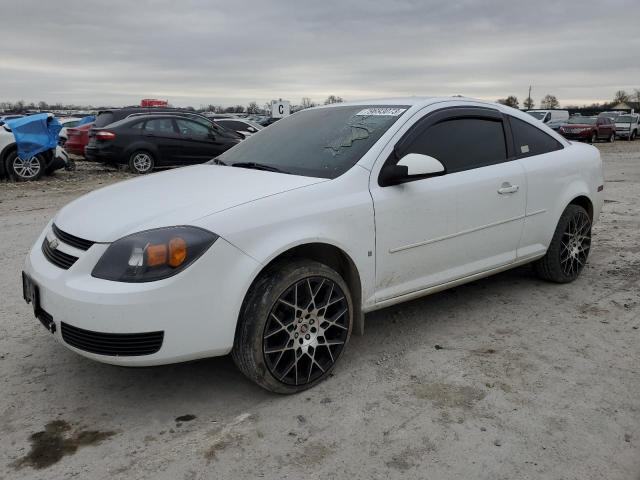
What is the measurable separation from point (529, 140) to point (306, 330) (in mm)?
2564

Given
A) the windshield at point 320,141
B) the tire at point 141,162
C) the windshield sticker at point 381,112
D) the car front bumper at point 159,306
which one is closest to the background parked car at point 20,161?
the tire at point 141,162

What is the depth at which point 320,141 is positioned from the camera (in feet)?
12.8

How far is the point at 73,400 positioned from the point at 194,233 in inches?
46.9

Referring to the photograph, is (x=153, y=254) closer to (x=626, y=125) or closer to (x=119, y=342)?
(x=119, y=342)

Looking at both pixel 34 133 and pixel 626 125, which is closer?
pixel 34 133

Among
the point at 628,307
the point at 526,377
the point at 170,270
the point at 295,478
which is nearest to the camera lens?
the point at 295,478

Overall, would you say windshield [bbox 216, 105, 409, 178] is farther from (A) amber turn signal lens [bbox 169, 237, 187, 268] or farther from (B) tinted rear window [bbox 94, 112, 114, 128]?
(B) tinted rear window [bbox 94, 112, 114, 128]

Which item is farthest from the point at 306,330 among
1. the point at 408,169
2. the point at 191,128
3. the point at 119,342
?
the point at 191,128

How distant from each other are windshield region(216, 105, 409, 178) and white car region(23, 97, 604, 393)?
0.6 inches

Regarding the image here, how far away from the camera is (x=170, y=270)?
Answer: 2766 millimetres

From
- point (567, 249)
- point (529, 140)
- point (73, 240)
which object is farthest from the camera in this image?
point (567, 249)

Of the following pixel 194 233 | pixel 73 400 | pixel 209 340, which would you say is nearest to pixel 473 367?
pixel 209 340

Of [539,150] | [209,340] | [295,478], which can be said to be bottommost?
[295,478]

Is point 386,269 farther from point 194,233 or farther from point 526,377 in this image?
point 194,233
